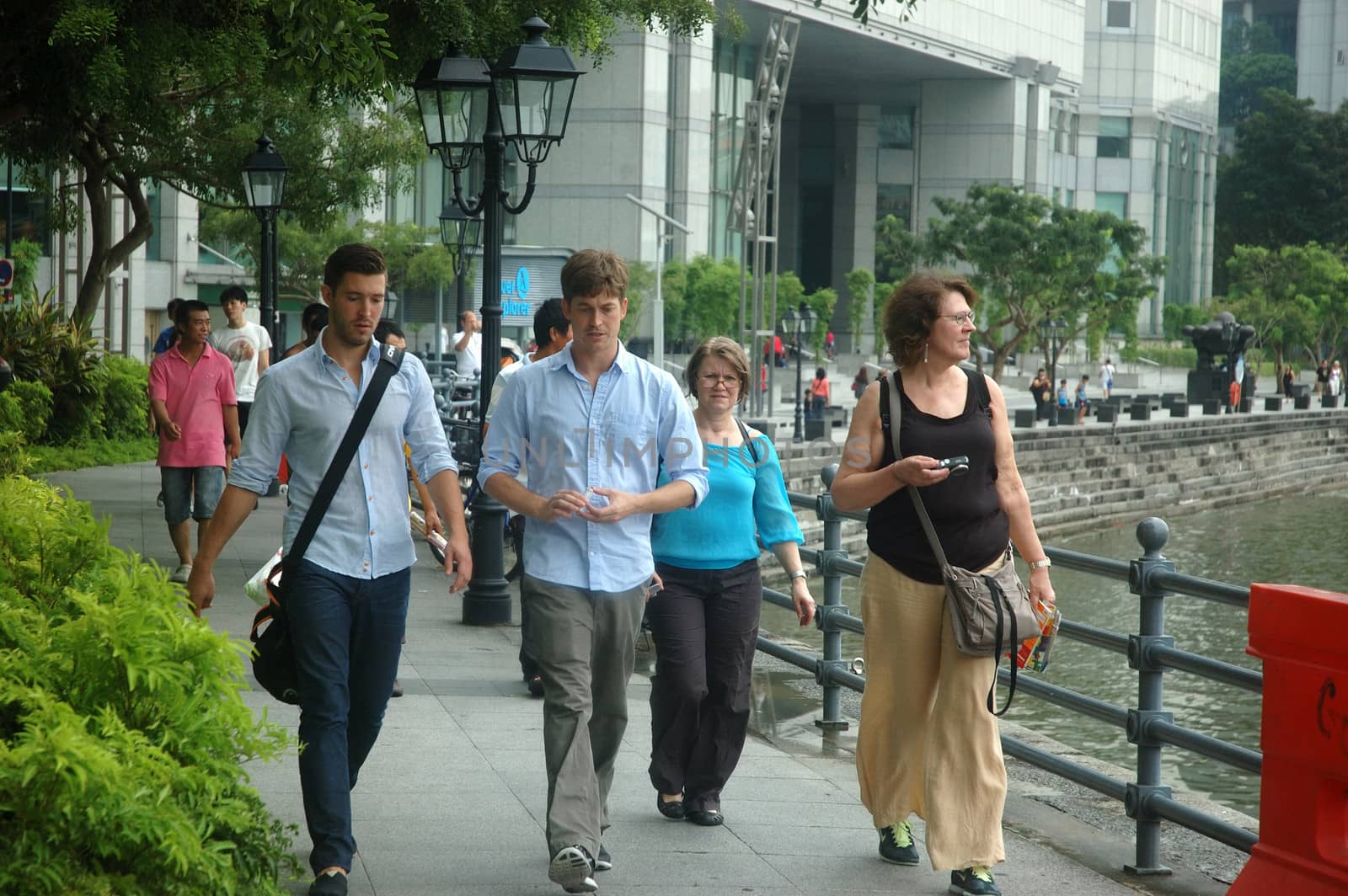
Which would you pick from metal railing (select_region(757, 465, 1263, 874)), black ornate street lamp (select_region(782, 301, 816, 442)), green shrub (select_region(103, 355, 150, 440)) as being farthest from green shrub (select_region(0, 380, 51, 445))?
black ornate street lamp (select_region(782, 301, 816, 442))

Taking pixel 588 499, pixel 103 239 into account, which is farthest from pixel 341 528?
pixel 103 239

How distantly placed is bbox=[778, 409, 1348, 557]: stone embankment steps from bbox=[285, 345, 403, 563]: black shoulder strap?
2051 centimetres

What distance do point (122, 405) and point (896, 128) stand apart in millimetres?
58481

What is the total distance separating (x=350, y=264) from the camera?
470 cm

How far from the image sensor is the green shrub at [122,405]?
74.5 feet

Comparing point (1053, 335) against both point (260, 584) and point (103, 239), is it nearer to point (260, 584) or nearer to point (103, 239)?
point (103, 239)

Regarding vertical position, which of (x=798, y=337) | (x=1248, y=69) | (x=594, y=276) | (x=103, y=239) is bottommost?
(x=798, y=337)

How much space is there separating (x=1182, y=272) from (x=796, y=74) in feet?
93.6

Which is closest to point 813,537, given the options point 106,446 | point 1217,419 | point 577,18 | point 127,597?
point 106,446

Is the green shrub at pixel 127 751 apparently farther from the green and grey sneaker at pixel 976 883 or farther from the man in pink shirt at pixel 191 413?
the man in pink shirt at pixel 191 413

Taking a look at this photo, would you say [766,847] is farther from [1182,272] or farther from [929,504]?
[1182,272]

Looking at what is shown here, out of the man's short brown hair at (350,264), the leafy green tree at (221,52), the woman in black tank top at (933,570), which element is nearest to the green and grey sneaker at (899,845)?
the woman in black tank top at (933,570)

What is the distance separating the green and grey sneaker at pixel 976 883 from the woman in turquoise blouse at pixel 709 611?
101cm

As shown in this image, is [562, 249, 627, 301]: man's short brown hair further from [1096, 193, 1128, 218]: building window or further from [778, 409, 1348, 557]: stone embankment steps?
[1096, 193, 1128, 218]: building window
